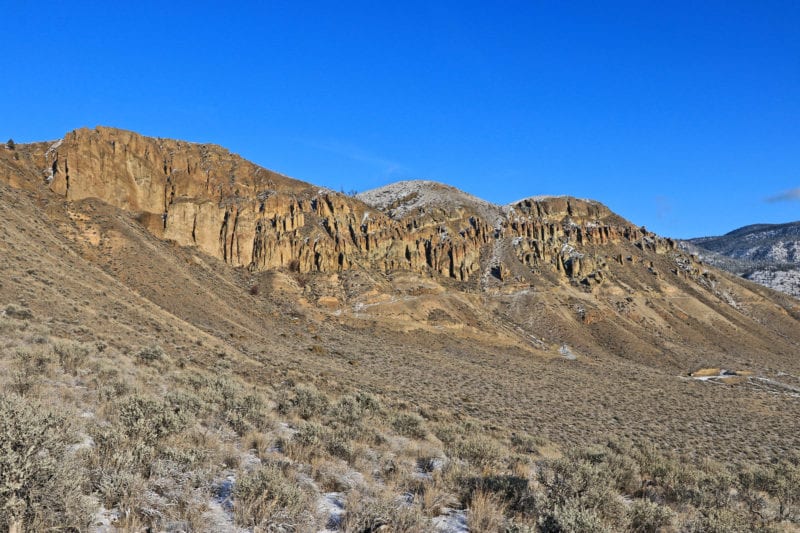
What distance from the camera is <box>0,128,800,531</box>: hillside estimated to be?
5754 mm

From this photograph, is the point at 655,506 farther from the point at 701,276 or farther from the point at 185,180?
the point at 701,276

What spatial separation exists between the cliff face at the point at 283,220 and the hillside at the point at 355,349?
0.40 meters

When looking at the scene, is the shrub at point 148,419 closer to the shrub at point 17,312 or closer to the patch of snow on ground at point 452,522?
the patch of snow on ground at point 452,522

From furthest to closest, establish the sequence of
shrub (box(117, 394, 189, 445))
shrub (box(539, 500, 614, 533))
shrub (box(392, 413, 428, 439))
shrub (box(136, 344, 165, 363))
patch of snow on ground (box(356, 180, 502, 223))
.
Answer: patch of snow on ground (box(356, 180, 502, 223))
shrub (box(136, 344, 165, 363))
shrub (box(392, 413, 428, 439))
shrub (box(117, 394, 189, 445))
shrub (box(539, 500, 614, 533))

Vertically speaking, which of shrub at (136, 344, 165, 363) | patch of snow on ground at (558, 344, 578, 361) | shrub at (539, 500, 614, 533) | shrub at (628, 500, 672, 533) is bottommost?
patch of snow on ground at (558, 344, 578, 361)

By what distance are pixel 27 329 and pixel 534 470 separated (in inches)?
645

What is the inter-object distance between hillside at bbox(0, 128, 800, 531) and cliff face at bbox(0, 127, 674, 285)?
398 millimetres

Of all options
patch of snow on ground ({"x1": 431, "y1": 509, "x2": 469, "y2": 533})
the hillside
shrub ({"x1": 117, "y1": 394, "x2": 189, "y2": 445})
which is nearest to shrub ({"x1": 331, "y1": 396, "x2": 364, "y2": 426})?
the hillside

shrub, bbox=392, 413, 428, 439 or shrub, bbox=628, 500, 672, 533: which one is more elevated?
shrub, bbox=628, 500, 672, 533

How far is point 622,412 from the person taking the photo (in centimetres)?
2959

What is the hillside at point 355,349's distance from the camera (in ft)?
18.9

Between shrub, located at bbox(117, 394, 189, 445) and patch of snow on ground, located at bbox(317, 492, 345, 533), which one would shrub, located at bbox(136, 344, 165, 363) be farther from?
patch of snow on ground, located at bbox(317, 492, 345, 533)

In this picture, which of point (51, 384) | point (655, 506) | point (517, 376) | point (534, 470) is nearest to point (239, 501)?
point (655, 506)

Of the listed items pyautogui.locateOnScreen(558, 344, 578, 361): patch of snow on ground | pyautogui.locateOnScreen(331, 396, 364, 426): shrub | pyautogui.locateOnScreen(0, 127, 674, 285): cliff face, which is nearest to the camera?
pyautogui.locateOnScreen(331, 396, 364, 426): shrub
